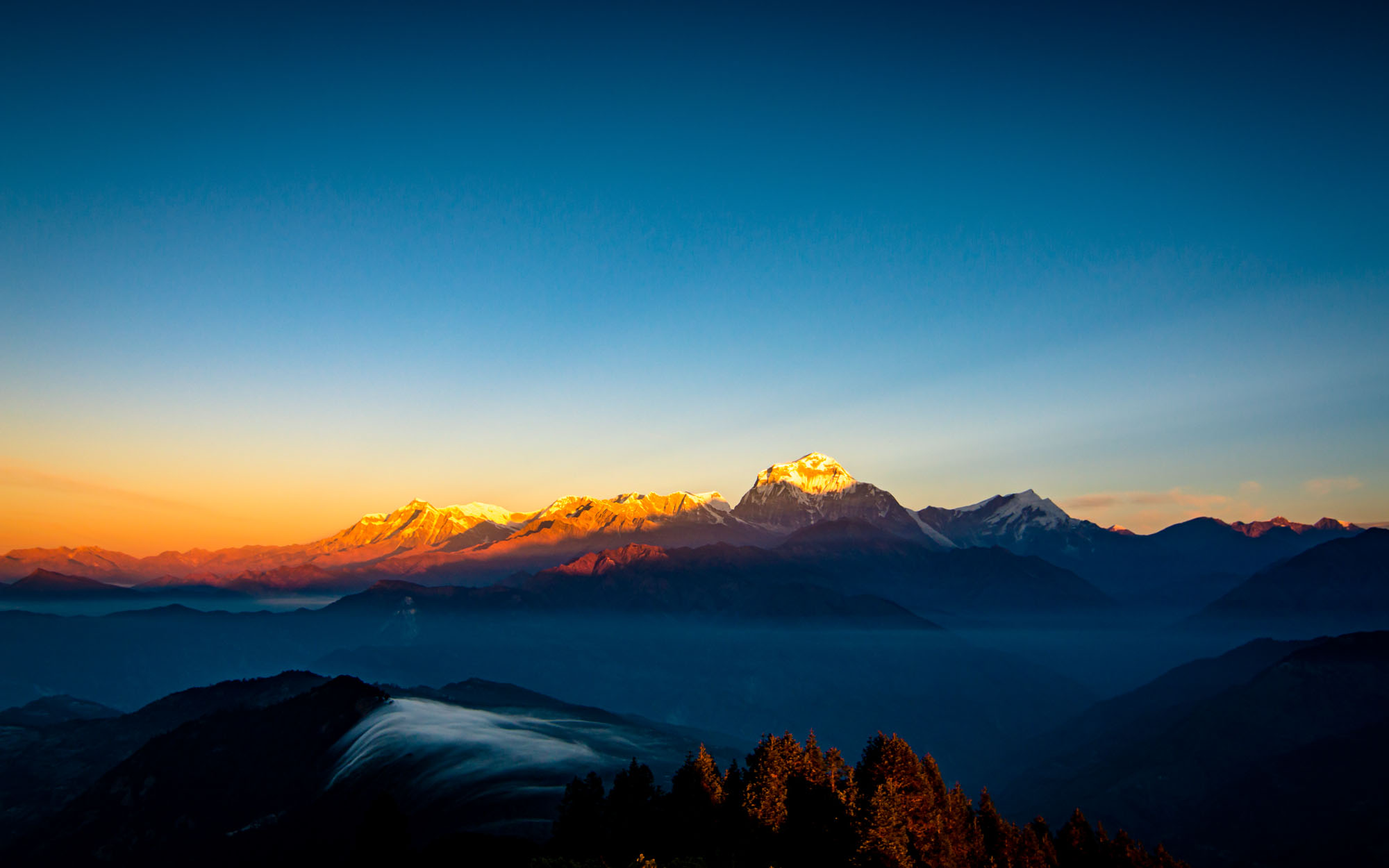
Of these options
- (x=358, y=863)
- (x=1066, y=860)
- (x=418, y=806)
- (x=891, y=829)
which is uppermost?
(x=891, y=829)

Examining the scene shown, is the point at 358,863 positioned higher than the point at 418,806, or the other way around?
the point at 358,863

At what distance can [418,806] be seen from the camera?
191875 mm

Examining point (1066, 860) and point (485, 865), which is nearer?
point (485, 865)

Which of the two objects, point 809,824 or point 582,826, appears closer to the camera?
point 809,824

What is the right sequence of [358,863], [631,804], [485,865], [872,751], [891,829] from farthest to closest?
[631,804]
[872,751]
[485,865]
[358,863]
[891,829]

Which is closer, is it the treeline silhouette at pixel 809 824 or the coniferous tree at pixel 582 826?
the treeline silhouette at pixel 809 824

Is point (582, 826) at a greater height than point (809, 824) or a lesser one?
lesser

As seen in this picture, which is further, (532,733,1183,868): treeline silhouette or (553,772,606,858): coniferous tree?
(553,772,606,858): coniferous tree

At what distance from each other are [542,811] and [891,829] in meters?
107

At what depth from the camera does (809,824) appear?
95000 mm

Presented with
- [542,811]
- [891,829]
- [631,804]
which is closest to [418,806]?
[542,811]

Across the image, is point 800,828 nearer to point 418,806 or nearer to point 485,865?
point 485,865

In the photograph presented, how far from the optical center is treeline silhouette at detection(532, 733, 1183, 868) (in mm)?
88500

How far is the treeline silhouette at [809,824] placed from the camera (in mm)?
88500
